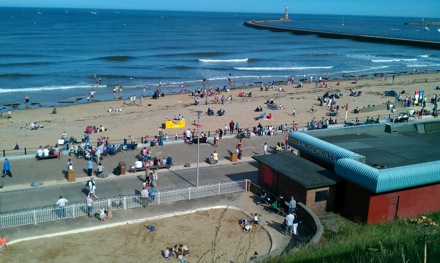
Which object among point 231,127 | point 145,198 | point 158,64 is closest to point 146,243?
point 145,198

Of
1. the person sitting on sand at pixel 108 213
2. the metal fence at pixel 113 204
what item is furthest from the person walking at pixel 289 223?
the person sitting on sand at pixel 108 213

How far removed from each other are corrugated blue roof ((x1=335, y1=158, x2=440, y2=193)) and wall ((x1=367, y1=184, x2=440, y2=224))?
0.35 m

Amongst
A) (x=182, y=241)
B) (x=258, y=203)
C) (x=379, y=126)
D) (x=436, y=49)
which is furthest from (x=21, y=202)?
(x=436, y=49)

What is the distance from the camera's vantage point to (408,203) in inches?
624

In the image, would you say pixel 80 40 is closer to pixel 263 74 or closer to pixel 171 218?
pixel 263 74

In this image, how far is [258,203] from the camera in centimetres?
1780

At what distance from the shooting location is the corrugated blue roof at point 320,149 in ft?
56.7

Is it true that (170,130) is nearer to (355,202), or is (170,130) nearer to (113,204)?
(113,204)

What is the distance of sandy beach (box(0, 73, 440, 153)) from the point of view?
31828 millimetres

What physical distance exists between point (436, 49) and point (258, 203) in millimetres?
107694

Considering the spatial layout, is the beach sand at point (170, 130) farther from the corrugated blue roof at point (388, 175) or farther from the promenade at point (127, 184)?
the corrugated blue roof at point (388, 175)

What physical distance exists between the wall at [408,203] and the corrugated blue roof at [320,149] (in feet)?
6.41

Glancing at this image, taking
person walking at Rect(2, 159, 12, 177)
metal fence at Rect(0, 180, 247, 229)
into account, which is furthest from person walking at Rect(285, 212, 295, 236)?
person walking at Rect(2, 159, 12, 177)

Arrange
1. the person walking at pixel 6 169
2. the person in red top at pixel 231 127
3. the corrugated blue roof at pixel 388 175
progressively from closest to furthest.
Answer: the corrugated blue roof at pixel 388 175
the person walking at pixel 6 169
the person in red top at pixel 231 127
